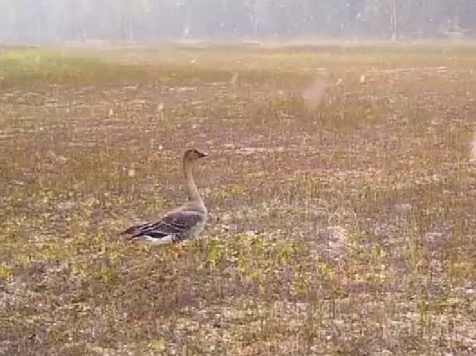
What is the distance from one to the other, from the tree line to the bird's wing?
258 ft

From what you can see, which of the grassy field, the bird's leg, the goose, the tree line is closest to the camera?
the grassy field

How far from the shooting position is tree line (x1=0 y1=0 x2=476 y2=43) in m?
90.6

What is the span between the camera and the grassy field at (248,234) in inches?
305

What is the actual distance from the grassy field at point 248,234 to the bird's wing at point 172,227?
1.25ft

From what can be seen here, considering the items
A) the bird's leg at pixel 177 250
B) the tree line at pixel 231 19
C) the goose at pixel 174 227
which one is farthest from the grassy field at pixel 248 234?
the tree line at pixel 231 19

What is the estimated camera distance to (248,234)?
11023 millimetres

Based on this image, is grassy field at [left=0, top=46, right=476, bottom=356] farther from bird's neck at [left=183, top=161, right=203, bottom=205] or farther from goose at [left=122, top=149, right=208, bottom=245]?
bird's neck at [left=183, top=161, right=203, bottom=205]

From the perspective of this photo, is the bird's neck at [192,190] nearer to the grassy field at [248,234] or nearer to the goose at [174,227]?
the goose at [174,227]

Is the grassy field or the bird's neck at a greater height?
the bird's neck

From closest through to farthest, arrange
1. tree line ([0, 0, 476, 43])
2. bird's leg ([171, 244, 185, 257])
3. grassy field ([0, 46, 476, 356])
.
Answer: grassy field ([0, 46, 476, 356]) < bird's leg ([171, 244, 185, 257]) < tree line ([0, 0, 476, 43])

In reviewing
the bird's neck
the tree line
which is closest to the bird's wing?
the bird's neck

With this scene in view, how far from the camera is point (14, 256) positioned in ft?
Answer: 33.7

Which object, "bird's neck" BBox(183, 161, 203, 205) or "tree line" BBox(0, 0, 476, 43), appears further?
"tree line" BBox(0, 0, 476, 43)

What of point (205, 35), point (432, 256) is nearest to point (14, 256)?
point (432, 256)
